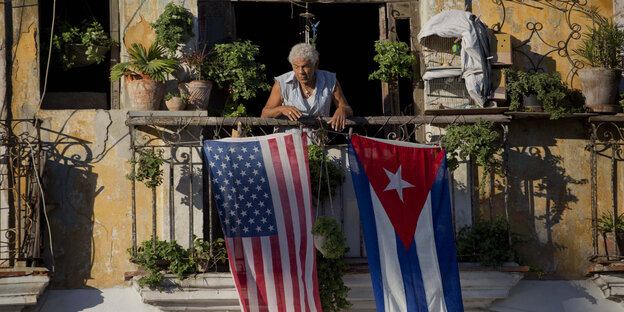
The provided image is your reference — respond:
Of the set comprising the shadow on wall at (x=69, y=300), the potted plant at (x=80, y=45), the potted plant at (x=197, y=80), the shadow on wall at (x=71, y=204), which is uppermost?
the potted plant at (x=80, y=45)

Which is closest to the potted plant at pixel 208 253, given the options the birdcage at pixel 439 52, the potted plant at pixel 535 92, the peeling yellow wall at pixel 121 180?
the peeling yellow wall at pixel 121 180

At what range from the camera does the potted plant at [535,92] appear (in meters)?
10.1

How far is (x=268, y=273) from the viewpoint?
365 inches

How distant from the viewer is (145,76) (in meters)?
9.85

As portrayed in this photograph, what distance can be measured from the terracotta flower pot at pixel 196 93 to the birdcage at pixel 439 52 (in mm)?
2230

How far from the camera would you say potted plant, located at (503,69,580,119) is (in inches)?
399

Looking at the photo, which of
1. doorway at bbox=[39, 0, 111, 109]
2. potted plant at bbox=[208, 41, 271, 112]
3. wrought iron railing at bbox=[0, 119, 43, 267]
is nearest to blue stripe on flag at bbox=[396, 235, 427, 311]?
potted plant at bbox=[208, 41, 271, 112]

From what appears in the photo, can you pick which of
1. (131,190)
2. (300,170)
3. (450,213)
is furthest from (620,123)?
(131,190)

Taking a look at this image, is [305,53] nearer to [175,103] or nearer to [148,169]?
[175,103]

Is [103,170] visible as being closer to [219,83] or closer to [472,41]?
[219,83]

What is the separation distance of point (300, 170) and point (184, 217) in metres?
1.21

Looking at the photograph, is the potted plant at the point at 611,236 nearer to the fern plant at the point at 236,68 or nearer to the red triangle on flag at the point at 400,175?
the red triangle on flag at the point at 400,175

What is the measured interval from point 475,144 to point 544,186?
1.05 metres

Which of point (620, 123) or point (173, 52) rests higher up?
point (173, 52)
